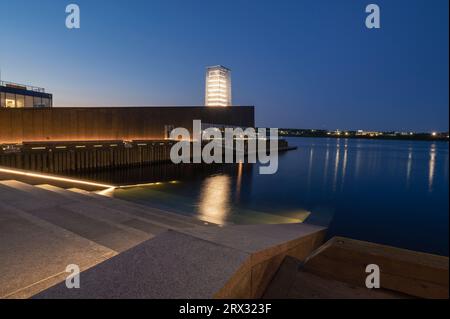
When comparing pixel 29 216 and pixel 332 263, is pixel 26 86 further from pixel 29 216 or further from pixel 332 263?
pixel 332 263

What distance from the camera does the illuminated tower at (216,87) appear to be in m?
44.8

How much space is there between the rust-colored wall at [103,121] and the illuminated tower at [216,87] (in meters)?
5.08

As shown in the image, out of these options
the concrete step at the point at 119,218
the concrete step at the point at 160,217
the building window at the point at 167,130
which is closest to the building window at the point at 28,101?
the building window at the point at 167,130

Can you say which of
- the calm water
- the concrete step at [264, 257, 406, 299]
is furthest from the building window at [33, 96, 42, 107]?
the concrete step at [264, 257, 406, 299]

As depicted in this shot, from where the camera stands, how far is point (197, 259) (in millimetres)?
Answer: 2885

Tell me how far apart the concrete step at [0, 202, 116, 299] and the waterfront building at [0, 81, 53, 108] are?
133ft

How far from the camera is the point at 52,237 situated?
431 centimetres

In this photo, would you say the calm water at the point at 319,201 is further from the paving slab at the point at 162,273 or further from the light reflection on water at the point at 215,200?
the paving slab at the point at 162,273

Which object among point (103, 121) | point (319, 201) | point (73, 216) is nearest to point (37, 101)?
point (103, 121)

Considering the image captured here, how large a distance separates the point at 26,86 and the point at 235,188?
40.4 meters

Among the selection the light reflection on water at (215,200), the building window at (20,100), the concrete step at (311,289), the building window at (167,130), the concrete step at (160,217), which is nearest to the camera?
the concrete step at (311,289)

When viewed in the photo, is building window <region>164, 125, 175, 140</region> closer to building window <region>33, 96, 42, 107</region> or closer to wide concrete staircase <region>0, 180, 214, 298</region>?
building window <region>33, 96, 42, 107</region>

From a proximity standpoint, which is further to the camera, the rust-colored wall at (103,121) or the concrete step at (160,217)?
the rust-colored wall at (103,121)

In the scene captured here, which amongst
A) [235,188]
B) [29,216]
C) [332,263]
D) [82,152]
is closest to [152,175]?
[82,152]
